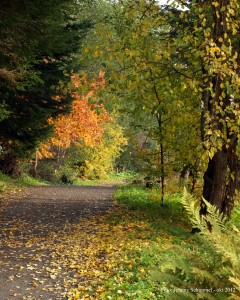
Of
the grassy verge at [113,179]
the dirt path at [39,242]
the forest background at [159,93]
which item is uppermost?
the forest background at [159,93]

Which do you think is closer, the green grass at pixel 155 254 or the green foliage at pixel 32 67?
the green grass at pixel 155 254

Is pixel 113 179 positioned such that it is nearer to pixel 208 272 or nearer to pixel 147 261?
pixel 147 261

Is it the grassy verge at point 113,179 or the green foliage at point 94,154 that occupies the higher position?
the green foliage at point 94,154

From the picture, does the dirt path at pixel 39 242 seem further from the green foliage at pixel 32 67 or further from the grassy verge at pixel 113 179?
the grassy verge at pixel 113 179

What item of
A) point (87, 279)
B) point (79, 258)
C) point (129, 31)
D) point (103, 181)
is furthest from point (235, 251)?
point (103, 181)

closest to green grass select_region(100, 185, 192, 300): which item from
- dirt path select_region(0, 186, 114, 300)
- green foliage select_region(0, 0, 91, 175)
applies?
dirt path select_region(0, 186, 114, 300)

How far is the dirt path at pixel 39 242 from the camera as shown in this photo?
5.62 metres

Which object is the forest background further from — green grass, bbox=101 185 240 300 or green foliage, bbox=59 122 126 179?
green foliage, bbox=59 122 126 179

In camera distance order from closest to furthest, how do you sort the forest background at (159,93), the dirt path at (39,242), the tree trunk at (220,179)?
1. the dirt path at (39,242)
2. the forest background at (159,93)
3. the tree trunk at (220,179)

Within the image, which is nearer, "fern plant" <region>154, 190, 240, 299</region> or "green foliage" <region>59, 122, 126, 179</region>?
"fern plant" <region>154, 190, 240, 299</region>

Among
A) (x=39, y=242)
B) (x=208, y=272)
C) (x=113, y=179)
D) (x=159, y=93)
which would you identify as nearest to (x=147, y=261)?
(x=39, y=242)

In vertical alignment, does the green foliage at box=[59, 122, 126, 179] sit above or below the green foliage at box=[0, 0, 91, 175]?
below

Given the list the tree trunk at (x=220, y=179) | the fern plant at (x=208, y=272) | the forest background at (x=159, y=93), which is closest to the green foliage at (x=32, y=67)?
the forest background at (x=159, y=93)

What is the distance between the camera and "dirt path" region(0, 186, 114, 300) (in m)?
5.62
